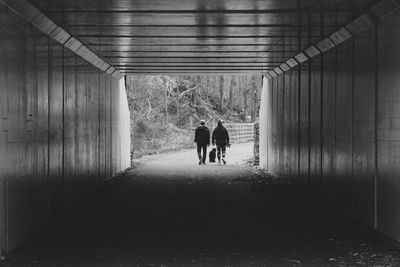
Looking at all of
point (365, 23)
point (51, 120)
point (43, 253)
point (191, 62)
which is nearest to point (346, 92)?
point (365, 23)

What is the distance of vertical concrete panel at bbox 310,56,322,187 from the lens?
1277 centimetres

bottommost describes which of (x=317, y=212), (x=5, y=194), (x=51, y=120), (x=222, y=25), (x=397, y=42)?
(x=317, y=212)

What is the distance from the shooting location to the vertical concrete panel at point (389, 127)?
7.66 metres

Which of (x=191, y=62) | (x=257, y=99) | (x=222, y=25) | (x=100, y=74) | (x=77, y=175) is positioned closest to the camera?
(x=222, y=25)

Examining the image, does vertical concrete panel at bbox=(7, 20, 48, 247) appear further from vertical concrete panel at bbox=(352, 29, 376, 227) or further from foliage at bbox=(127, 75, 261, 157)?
foliage at bbox=(127, 75, 261, 157)

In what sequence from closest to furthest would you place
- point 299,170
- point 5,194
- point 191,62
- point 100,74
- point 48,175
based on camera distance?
1. point 5,194
2. point 48,175
3. point 299,170
4. point 100,74
5. point 191,62

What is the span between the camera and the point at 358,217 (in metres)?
9.61

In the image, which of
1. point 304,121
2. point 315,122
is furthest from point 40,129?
point 304,121

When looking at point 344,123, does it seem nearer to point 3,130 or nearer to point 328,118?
point 328,118

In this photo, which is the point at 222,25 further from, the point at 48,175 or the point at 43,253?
the point at 43,253

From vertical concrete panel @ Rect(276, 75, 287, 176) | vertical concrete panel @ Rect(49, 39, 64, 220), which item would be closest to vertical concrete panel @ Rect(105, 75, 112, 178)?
vertical concrete panel @ Rect(276, 75, 287, 176)

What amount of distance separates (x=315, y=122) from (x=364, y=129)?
13.4ft

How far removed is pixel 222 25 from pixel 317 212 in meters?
3.75

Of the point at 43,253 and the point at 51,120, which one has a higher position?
the point at 51,120
